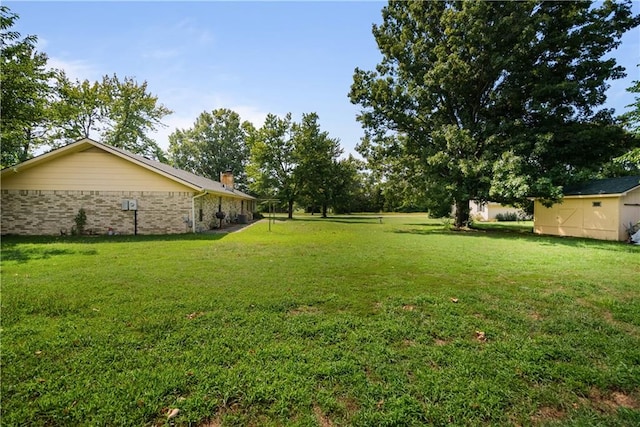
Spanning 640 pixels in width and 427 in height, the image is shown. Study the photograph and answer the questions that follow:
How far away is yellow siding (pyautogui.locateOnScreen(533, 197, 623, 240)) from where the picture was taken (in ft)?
43.4

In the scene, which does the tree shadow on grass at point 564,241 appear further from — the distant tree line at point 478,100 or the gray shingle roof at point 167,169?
the gray shingle roof at point 167,169

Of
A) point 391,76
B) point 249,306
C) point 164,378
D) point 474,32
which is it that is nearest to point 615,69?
point 474,32

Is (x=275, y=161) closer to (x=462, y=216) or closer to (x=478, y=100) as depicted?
(x=462, y=216)

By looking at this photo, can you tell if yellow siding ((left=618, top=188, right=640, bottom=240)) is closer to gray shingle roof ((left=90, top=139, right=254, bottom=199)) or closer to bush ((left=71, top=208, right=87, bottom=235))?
gray shingle roof ((left=90, top=139, right=254, bottom=199))

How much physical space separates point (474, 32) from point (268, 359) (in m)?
17.8

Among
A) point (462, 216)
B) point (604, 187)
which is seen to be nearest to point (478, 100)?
point (462, 216)

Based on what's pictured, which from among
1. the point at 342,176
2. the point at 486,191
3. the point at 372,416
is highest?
the point at 342,176

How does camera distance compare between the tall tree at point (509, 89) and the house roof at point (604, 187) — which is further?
the tall tree at point (509, 89)

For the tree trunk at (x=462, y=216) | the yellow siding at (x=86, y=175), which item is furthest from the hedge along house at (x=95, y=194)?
the tree trunk at (x=462, y=216)

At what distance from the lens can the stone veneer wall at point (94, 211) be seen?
1331 centimetres

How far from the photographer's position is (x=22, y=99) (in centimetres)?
1488

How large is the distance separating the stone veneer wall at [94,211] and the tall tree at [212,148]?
27.1 m

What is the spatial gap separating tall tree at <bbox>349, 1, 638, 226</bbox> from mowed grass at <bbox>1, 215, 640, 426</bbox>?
10406 millimetres

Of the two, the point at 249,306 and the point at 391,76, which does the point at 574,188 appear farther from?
the point at 249,306
